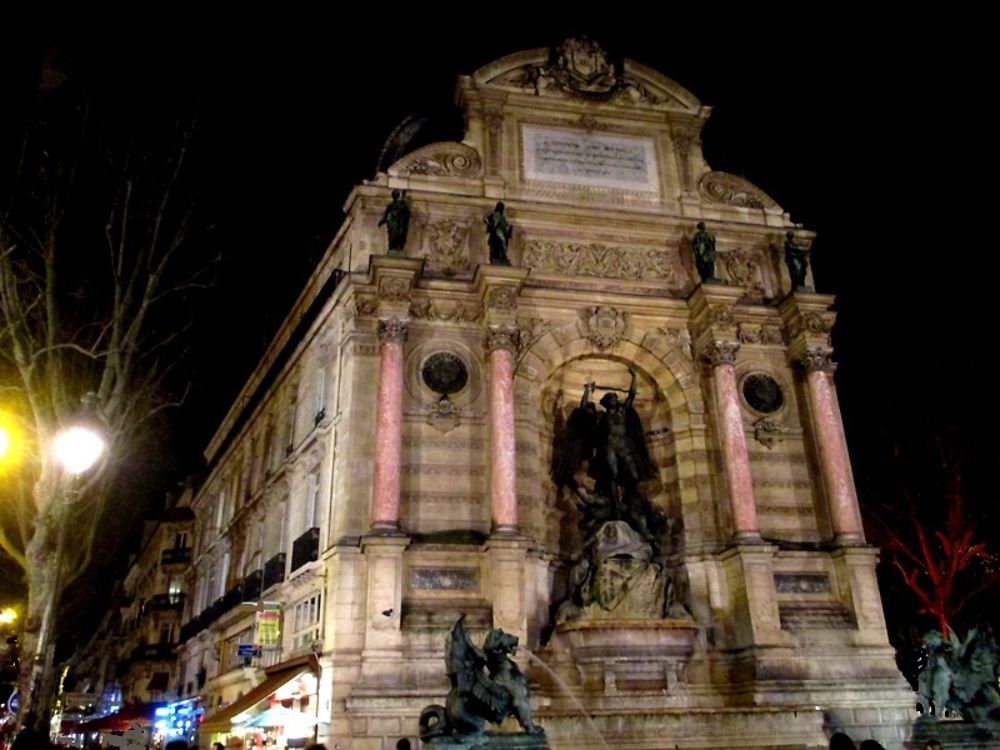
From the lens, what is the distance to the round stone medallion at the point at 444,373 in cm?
2025

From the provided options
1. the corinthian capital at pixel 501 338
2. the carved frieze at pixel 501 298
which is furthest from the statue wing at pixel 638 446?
the carved frieze at pixel 501 298

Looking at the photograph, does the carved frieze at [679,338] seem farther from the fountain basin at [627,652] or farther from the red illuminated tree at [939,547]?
the red illuminated tree at [939,547]

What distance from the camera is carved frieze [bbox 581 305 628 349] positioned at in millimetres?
21672

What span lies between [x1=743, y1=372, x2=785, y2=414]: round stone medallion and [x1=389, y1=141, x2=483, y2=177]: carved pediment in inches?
373

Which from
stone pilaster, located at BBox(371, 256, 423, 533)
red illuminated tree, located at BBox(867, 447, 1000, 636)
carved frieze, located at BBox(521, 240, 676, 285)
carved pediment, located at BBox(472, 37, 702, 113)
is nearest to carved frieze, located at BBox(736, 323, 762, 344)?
carved frieze, located at BBox(521, 240, 676, 285)

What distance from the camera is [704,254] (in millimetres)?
22328

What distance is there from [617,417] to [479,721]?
33.0 ft

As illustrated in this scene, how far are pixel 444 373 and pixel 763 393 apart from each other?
8.58 meters

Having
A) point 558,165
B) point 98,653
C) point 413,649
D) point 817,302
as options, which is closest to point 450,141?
point 558,165

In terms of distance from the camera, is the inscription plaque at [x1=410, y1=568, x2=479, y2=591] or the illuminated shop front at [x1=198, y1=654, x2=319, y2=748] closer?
the inscription plaque at [x1=410, y1=568, x2=479, y2=591]

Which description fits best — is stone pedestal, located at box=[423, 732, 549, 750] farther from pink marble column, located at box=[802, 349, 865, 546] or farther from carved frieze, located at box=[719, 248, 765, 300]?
carved frieze, located at box=[719, 248, 765, 300]

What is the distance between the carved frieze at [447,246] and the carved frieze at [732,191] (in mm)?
7416

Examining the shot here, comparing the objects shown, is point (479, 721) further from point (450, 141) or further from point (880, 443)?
point (880, 443)

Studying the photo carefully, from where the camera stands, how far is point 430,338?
2080 cm
